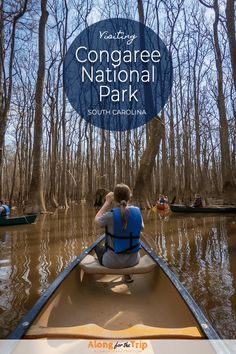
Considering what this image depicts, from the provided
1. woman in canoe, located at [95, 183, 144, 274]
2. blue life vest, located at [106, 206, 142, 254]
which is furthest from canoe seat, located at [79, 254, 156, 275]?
blue life vest, located at [106, 206, 142, 254]

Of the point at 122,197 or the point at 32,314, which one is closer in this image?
the point at 32,314

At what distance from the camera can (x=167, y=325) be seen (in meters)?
2.81

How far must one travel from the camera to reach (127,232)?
3566 mm

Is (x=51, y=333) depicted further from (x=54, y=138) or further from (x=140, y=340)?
(x=54, y=138)

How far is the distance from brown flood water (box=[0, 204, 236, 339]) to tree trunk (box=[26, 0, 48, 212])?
5852 millimetres

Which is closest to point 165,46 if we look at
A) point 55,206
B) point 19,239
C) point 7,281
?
point 55,206

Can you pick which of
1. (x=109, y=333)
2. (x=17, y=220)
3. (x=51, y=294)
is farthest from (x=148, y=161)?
(x=109, y=333)

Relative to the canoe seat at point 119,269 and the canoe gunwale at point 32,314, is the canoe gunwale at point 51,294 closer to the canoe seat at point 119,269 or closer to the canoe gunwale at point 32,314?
the canoe gunwale at point 32,314

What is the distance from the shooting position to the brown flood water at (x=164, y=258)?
3534mm

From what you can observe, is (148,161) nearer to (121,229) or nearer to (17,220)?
(17,220)

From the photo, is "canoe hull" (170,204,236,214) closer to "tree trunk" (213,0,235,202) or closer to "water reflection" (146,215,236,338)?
"tree trunk" (213,0,235,202)

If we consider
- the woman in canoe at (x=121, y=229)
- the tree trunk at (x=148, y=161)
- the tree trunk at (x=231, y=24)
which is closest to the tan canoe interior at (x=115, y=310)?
the woman in canoe at (x=121, y=229)

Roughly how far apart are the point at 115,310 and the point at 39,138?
14451 millimetres

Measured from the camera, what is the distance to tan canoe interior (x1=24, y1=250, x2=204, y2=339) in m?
2.14
